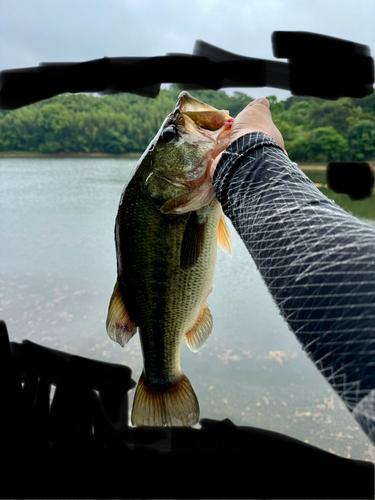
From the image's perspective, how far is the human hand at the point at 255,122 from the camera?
0.95m

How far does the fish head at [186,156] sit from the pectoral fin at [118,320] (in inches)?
15.2

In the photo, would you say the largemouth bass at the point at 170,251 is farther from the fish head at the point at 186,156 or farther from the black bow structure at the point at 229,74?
the black bow structure at the point at 229,74

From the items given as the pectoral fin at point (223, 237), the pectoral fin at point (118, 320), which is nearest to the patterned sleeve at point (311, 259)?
the pectoral fin at point (223, 237)

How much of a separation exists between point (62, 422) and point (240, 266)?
3.72 meters

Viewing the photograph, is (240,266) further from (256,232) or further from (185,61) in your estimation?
(256,232)

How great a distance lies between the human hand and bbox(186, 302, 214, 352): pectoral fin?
2.14 ft

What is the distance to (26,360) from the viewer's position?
10.2ft

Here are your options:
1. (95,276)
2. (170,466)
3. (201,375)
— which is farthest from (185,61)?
(95,276)

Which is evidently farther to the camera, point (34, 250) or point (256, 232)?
point (34, 250)

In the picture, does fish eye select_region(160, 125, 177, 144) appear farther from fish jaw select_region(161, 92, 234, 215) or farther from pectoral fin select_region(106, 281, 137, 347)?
pectoral fin select_region(106, 281, 137, 347)

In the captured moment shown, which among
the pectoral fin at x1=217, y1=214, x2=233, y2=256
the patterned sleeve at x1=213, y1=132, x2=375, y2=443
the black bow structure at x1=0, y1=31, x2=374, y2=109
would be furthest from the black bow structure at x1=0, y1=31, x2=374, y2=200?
the patterned sleeve at x1=213, y1=132, x2=375, y2=443

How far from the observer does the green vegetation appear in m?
7.48

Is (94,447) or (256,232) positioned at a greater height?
(256,232)

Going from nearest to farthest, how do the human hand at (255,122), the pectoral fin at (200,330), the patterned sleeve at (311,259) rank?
the patterned sleeve at (311,259)
the human hand at (255,122)
the pectoral fin at (200,330)
